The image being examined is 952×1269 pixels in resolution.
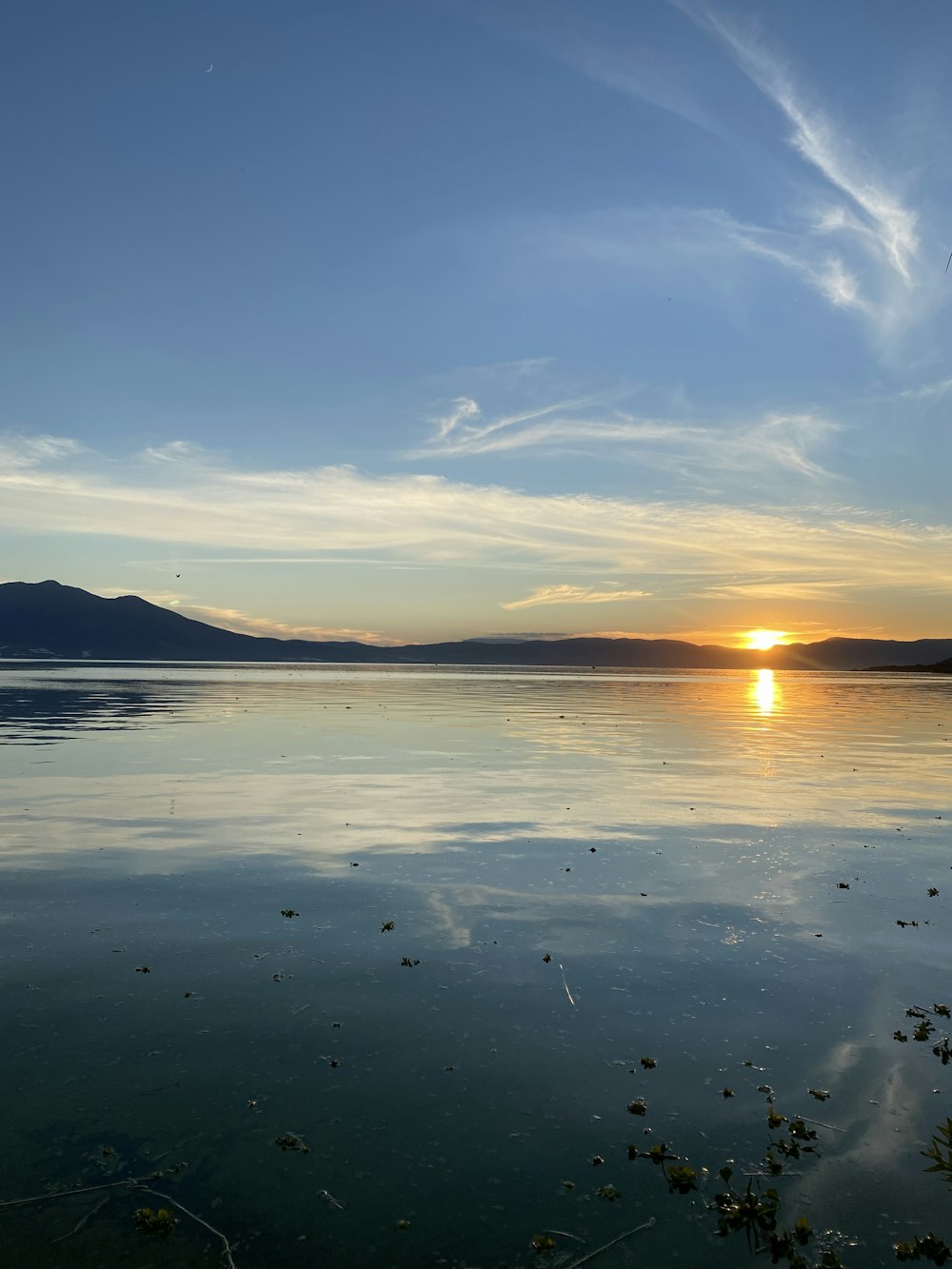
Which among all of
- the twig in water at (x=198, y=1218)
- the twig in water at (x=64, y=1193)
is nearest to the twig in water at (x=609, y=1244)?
the twig in water at (x=198, y=1218)

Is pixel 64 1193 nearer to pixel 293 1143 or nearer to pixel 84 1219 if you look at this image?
pixel 84 1219

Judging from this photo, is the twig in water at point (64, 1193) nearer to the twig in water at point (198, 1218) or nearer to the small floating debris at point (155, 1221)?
the twig in water at point (198, 1218)

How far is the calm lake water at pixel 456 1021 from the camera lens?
858cm

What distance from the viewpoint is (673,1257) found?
8.05 m

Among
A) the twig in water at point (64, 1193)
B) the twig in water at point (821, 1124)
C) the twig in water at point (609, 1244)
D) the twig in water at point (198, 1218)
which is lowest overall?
the twig in water at point (609, 1244)

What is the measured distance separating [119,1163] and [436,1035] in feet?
14.5

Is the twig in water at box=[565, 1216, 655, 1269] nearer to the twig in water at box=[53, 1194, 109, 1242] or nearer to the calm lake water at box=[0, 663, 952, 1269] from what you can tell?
the calm lake water at box=[0, 663, 952, 1269]

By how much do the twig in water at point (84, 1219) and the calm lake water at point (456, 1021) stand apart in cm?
4

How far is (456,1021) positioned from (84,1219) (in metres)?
5.54

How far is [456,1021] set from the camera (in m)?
12.6

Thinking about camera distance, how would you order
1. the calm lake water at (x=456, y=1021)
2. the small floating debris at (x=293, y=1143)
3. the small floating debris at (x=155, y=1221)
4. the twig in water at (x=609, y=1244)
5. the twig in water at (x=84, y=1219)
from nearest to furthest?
the twig in water at (x=609, y=1244) < the twig in water at (x=84, y=1219) < the small floating debris at (x=155, y=1221) < the calm lake water at (x=456, y=1021) < the small floating debris at (x=293, y=1143)

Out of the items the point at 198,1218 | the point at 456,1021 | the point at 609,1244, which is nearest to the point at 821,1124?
the point at 609,1244

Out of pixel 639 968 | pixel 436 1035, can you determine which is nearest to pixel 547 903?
pixel 639 968

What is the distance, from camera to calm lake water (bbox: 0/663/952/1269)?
338 inches
